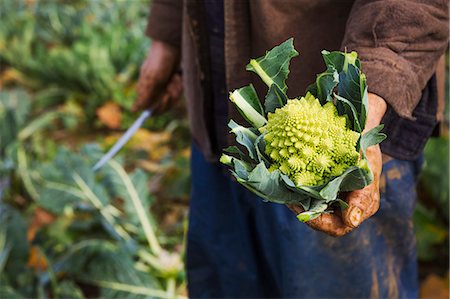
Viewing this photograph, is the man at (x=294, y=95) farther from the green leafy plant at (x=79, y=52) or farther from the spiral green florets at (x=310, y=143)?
the green leafy plant at (x=79, y=52)

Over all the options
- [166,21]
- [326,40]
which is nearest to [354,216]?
[326,40]

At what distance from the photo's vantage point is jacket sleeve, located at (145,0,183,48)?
1.67 m

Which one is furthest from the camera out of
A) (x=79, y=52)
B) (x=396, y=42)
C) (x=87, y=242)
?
(x=79, y=52)

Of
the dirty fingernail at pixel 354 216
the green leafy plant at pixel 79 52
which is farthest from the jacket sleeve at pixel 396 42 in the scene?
the green leafy plant at pixel 79 52

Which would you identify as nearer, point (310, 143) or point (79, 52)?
point (310, 143)

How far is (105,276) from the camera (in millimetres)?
2020

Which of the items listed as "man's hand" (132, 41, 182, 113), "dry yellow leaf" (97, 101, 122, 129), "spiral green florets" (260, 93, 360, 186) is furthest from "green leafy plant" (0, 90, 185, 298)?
"spiral green florets" (260, 93, 360, 186)

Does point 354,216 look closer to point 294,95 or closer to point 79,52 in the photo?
point 294,95

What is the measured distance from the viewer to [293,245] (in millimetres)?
1371

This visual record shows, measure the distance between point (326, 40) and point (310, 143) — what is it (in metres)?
0.41

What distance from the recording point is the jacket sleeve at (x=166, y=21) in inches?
65.9

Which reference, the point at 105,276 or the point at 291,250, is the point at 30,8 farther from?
the point at 291,250

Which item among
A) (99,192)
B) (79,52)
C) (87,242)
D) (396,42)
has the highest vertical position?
(396,42)

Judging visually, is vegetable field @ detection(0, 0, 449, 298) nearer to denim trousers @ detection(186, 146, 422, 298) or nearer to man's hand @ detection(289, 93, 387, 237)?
denim trousers @ detection(186, 146, 422, 298)
